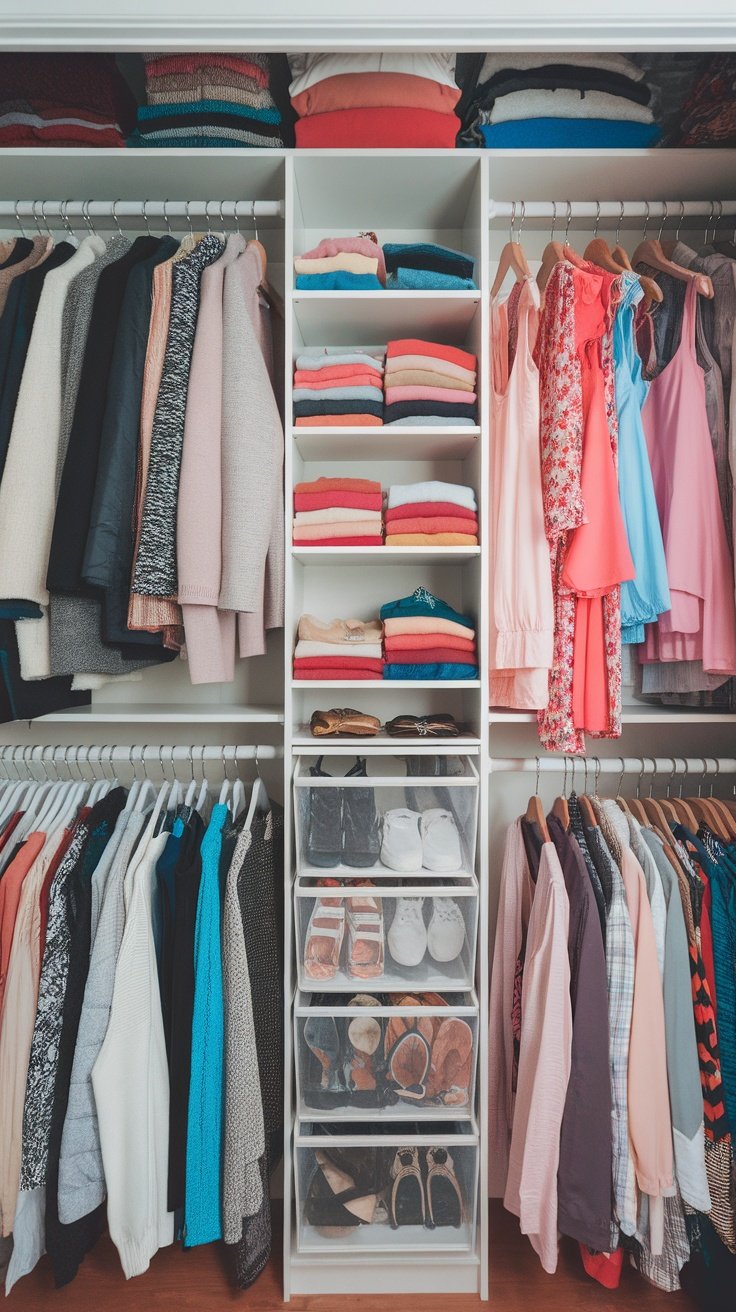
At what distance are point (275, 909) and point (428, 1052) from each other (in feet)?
1.46

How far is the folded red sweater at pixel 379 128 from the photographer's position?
1.52 meters

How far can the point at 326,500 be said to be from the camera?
157cm

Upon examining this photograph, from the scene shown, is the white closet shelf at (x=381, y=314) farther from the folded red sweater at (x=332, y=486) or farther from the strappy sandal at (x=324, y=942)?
the strappy sandal at (x=324, y=942)

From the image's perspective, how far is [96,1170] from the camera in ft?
4.54

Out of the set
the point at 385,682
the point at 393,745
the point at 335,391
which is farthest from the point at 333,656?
the point at 335,391

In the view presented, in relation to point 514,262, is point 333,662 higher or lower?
lower

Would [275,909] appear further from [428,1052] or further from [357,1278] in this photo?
[357,1278]

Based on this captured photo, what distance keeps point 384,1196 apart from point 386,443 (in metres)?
1.67

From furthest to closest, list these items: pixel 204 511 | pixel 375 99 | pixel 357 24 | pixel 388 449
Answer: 1. pixel 388 449
2. pixel 375 99
3. pixel 204 511
4. pixel 357 24

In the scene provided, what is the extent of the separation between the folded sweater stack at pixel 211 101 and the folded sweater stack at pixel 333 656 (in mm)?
1098

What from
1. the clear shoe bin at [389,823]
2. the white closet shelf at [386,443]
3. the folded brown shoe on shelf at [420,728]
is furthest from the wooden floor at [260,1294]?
the white closet shelf at [386,443]

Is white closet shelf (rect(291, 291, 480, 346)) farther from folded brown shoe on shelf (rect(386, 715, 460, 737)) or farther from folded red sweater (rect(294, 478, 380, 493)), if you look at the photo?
folded brown shoe on shelf (rect(386, 715, 460, 737))

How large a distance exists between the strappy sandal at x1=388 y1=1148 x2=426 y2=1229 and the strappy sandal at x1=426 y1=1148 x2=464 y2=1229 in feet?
0.06

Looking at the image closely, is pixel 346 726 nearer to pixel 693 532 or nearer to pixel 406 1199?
pixel 693 532
